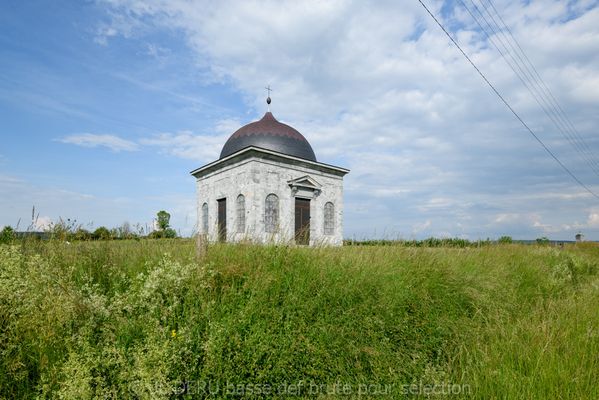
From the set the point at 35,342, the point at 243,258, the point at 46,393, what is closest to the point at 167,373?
the point at 46,393

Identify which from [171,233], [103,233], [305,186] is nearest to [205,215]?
[305,186]

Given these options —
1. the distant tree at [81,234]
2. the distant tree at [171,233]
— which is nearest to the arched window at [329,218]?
the distant tree at [171,233]

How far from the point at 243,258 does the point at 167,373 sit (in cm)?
229

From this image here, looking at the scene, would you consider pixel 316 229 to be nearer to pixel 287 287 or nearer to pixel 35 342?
pixel 287 287

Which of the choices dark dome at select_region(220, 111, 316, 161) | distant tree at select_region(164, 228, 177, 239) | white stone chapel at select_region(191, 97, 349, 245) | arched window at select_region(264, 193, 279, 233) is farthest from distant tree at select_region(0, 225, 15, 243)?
dark dome at select_region(220, 111, 316, 161)

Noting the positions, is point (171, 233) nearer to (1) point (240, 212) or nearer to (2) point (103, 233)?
(2) point (103, 233)

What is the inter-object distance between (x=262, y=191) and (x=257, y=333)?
1357cm

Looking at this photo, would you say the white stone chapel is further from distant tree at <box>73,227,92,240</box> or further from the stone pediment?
distant tree at <box>73,227,92,240</box>

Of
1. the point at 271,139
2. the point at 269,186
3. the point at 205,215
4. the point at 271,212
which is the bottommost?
the point at 271,212

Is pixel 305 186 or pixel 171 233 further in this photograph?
pixel 305 186

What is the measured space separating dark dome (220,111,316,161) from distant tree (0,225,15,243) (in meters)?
13.2

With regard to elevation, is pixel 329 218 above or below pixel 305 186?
below

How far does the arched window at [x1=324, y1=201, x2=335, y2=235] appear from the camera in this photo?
20.8m

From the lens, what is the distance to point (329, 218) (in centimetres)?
2102
